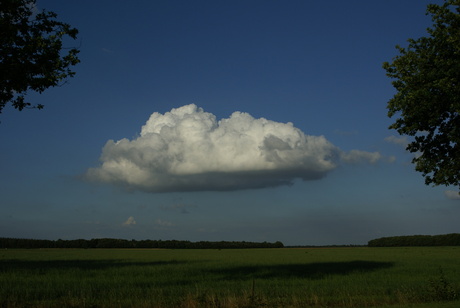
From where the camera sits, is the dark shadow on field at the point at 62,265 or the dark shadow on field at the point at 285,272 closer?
the dark shadow on field at the point at 285,272

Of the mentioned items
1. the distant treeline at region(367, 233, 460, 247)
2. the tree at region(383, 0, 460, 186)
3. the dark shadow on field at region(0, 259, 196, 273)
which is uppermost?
the tree at region(383, 0, 460, 186)

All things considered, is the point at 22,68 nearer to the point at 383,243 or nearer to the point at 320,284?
the point at 320,284

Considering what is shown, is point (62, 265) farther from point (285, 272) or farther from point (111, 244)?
point (111, 244)

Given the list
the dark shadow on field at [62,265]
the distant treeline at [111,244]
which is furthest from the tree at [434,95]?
the distant treeline at [111,244]

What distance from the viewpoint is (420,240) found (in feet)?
536

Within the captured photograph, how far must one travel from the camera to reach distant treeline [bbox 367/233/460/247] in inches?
5989

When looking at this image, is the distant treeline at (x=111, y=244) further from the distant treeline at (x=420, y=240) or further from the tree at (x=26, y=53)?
the tree at (x=26, y=53)

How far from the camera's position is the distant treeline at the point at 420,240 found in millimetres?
152125

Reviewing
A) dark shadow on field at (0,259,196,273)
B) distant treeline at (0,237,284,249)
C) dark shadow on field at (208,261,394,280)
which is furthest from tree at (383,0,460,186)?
distant treeline at (0,237,284,249)

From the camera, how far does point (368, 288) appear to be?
2327cm

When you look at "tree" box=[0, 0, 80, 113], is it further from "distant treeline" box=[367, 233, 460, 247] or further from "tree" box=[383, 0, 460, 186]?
"distant treeline" box=[367, 233, 460, 247]

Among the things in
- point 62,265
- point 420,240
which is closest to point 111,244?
point 420,240

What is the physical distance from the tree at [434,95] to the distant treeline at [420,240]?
136735 millimetres

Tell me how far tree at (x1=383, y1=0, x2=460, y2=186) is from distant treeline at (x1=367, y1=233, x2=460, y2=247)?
5383 inches
